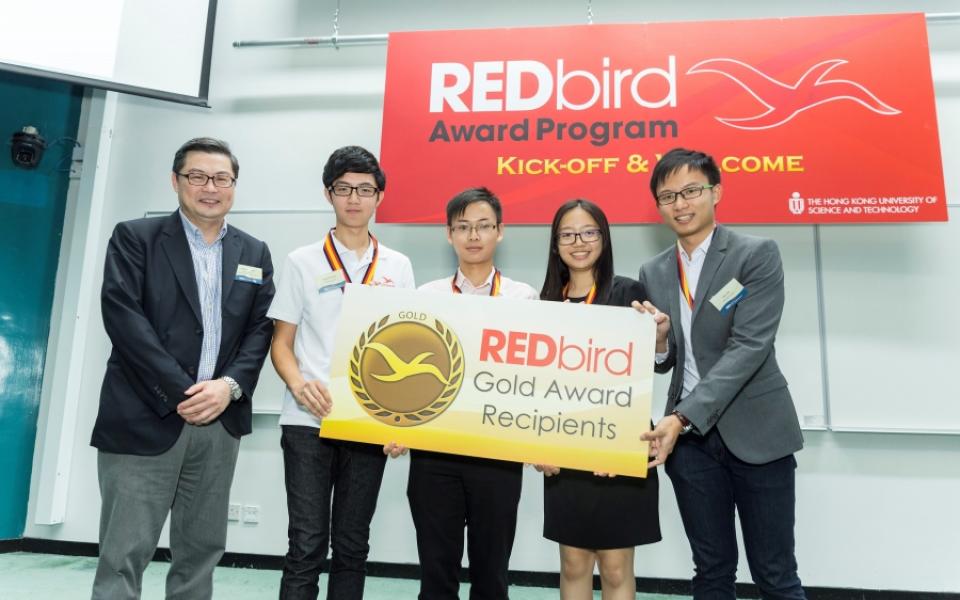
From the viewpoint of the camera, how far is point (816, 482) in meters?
2.96

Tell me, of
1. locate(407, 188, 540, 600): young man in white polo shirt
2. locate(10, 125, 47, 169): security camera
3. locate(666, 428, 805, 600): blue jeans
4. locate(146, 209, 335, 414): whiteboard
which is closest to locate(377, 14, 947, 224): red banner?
locate(146, 209, 335, 414): whiteboard

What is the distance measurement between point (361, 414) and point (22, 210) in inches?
129

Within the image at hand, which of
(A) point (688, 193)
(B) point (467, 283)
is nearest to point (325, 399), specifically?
(B) point (467, 283)

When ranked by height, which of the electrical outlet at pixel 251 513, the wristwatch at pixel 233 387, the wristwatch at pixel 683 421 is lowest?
the electrical outlet at pixel 251 513

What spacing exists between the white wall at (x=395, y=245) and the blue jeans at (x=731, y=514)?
4.39ft

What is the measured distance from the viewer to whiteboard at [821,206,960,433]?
293 centimetres

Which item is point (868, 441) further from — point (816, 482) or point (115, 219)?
point (115, 219)

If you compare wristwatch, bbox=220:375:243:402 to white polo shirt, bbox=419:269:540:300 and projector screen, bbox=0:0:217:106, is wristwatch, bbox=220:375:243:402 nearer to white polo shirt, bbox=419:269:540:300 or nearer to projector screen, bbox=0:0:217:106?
white polo shirt, bbox=419:269:540:300

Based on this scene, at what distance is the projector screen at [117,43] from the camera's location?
9.85 feet

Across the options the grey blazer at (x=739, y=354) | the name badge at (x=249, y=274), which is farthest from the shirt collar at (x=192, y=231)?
the grey blazer at (x=739, y=354)

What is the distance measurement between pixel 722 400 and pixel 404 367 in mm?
940

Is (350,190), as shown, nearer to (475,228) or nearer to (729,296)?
(475,228)

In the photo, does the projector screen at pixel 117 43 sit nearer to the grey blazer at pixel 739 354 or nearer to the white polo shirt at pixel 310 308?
the white polo shirt at pixel 310 308

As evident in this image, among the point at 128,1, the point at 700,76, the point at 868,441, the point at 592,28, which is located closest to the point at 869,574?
the point at 868,441
